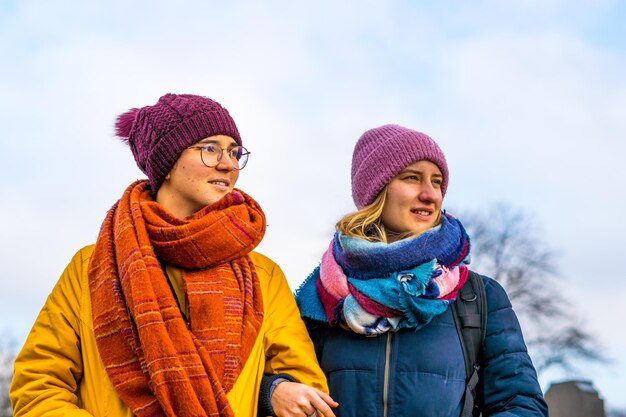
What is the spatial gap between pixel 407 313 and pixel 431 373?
27 centimetres

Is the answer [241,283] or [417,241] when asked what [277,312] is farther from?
[417,241]

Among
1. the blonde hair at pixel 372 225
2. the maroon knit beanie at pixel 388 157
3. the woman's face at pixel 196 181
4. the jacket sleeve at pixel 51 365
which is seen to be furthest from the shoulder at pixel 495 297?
the jacket sleeve at pixel 51 365

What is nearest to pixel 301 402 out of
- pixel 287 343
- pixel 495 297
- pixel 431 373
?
pixel 287 343

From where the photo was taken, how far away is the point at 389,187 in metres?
3.67

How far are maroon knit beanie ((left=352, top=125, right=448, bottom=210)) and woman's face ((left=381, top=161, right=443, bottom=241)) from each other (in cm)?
4

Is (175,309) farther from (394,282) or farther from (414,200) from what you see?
(414,200)

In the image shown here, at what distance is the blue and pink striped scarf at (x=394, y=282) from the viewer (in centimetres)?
337

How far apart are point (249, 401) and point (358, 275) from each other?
0.75 metres

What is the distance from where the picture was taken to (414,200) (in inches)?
142

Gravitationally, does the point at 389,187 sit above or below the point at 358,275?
above

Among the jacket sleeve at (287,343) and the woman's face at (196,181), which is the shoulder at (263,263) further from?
the woman's face at (196,181)

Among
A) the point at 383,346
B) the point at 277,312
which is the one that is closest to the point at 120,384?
the point at 277,312

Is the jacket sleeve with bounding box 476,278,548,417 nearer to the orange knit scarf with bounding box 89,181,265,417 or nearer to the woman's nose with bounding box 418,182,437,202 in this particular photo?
the woman's nose with bounding box 418,182,437,202

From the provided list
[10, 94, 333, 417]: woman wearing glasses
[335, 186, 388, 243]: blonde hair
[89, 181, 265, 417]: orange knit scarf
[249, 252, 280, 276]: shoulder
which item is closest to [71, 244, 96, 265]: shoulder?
[10, 94, 333, 417]: woman wearing glasses
